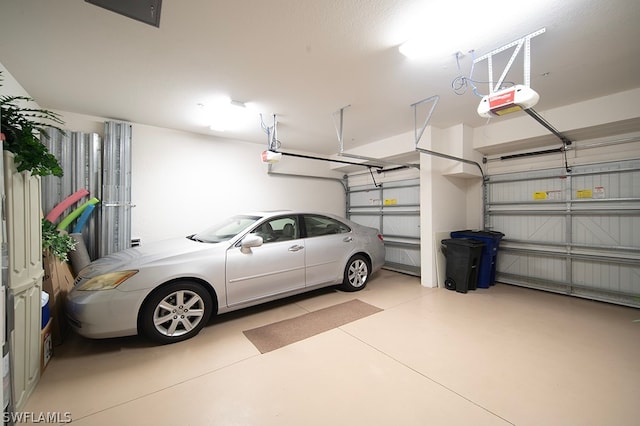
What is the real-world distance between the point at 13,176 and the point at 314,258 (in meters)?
2.83

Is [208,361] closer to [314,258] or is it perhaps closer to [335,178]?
[314,258]

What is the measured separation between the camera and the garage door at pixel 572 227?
3420mm

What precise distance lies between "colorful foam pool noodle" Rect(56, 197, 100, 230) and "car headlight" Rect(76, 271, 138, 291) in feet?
5.01

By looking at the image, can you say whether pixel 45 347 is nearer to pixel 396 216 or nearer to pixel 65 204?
pixel 65 204

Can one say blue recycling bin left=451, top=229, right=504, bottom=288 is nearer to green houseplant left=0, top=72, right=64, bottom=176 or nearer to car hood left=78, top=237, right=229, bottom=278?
car hood left=78, top=237, right=229, bottom=278

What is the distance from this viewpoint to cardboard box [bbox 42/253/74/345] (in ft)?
8.09

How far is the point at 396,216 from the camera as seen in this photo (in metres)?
5.71

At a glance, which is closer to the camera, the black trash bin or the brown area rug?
the brown area rug

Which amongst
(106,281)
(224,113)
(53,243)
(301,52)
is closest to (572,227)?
(301,52)

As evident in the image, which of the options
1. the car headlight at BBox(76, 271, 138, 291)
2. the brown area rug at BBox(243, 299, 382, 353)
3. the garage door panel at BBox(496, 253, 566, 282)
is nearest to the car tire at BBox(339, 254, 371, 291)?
the brown area rug at BBox(243, 299, 382, 353)

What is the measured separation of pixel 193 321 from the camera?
2654mm

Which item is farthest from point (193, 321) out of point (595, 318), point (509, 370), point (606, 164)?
point (606, 164)

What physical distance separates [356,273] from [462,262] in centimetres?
171

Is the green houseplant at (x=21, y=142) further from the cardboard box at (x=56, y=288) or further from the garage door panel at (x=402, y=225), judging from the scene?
the garage door panel at (x=402, y=225)
